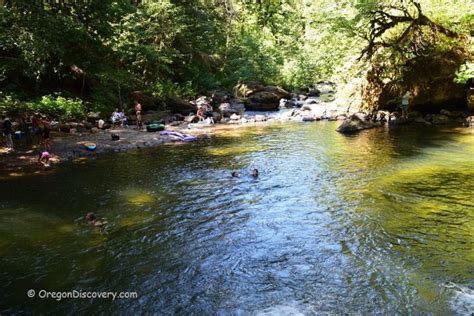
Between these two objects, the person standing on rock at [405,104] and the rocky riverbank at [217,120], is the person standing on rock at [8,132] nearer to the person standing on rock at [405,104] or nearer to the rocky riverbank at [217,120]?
the rocky riverbank at [217,120]

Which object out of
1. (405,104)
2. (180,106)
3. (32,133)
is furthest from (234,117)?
(32,133)

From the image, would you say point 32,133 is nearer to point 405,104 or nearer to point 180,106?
point 180,106

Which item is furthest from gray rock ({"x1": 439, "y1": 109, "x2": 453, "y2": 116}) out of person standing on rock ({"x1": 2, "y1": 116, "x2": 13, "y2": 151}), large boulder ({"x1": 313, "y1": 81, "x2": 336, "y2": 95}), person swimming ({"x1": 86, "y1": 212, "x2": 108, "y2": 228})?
person standing on rock ({"x1": 2, "y1": 116, "x2": 13, "y2": 151})

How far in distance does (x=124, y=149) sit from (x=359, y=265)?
46.9ft

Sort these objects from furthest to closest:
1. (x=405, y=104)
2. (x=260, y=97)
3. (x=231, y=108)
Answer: (x=260, y=97), (x=231, y=108), (x=405, y=104)

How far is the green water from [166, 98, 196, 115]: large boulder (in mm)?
14194

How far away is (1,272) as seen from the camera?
7.54 m

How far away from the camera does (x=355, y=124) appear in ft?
78.4

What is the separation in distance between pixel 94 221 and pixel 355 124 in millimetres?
17956

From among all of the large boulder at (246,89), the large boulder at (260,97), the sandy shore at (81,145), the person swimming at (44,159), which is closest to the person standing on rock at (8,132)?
the sandy shore at (81,145)

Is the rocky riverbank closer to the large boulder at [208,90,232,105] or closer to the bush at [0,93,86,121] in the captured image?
the large boulder at [208,90,232,105]

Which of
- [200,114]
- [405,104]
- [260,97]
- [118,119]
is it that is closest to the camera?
[118,119]

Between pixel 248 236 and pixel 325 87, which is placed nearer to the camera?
pixel 248 236

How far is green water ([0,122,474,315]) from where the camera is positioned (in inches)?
264
